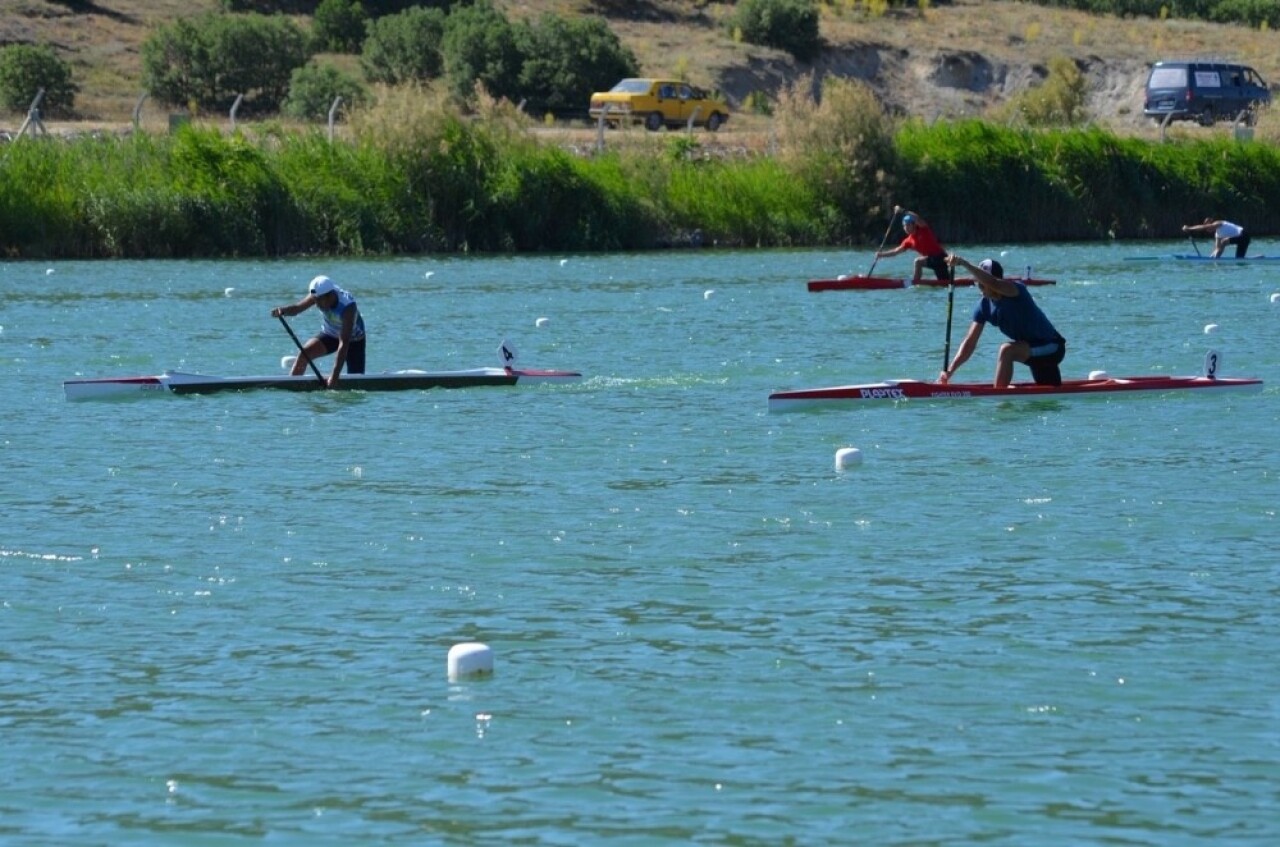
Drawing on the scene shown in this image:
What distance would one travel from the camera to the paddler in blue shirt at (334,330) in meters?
21.4

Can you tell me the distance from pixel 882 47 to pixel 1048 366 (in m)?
58.0

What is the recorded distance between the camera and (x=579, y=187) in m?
46.7

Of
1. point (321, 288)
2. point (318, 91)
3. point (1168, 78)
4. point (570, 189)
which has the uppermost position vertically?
point (1168, 78)

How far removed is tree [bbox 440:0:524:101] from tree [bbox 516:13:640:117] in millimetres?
365

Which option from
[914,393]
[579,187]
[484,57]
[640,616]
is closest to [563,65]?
[484,57]

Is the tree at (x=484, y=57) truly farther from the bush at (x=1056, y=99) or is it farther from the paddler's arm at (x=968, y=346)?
the paddler's arm at (x=968, y=346)

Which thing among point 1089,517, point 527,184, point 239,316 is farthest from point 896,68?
point 1089,517

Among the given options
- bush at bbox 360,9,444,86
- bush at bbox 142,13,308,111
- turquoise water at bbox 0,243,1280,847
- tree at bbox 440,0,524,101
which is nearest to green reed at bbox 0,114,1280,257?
tree at bbox 440,0,524,101

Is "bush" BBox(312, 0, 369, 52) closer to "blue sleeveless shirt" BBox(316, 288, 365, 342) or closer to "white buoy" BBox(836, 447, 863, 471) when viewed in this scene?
"blue sleeveless shirt" BBox(316, 288, 365, 342)

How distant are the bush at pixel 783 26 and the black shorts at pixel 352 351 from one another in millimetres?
54728

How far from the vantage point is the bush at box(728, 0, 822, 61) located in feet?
248

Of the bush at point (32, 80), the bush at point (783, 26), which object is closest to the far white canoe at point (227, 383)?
the bush at point (32, 80)

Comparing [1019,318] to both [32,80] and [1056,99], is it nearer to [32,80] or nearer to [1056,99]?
[32,80]

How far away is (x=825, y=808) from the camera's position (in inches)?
368
